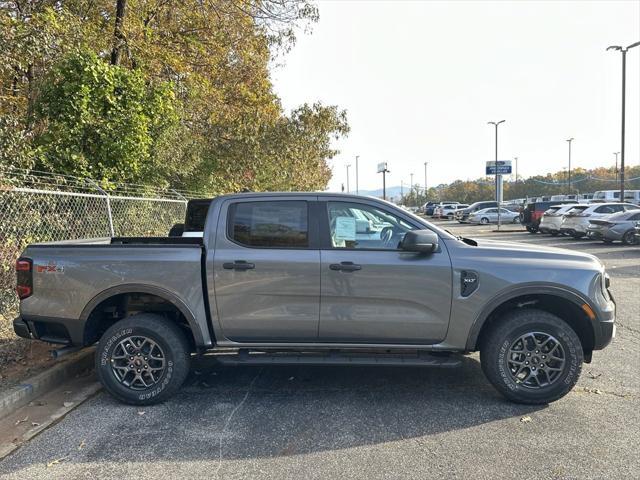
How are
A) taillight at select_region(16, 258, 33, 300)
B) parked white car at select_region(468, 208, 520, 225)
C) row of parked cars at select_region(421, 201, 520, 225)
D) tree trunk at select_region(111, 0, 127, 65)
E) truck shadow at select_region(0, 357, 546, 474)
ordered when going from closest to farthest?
truck shadow at select_region(0, 357, 546, 474)
taillight at select_region(16, 258, 33, 300)
tree trunk at select_region(111, 0, 127, 65)
parked white car at select_region(468, 208, 520, 225)
row of parked cars at select_region(421, 201, 520, 225)

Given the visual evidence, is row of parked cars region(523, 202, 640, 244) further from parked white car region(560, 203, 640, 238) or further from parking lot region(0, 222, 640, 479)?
parking lot region(0, 222, 640, 479)

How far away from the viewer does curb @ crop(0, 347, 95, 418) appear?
4089 mm

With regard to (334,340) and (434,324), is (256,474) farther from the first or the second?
(434,324)

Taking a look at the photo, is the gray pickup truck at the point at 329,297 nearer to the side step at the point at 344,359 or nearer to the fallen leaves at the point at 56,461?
the side step at the point at 344,359

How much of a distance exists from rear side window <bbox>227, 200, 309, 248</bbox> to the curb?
2.23 m

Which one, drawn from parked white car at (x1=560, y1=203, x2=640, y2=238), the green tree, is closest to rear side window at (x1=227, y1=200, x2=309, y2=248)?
the green tree

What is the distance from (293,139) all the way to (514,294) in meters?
13.0

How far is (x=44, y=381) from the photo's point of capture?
4.55 metres

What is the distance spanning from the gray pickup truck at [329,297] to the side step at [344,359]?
2 cm

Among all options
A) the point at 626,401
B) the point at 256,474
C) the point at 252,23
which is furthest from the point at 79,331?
the point at 252,23

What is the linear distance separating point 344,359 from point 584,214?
19.9 metres

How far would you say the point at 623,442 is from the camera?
3.54 m

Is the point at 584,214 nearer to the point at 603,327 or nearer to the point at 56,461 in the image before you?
the point at 603,327

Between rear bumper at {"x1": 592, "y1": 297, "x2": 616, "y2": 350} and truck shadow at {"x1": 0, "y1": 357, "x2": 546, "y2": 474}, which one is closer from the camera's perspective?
truck shadow at {"x1": 0, "y1": 357, "x2": 546, "y2": 474}
